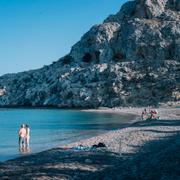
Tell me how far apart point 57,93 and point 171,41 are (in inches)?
1196

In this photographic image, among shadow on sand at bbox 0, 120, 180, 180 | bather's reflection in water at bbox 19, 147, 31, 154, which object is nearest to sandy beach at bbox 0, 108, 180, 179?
shadow on sand at bbox 0, 120, 180, 180

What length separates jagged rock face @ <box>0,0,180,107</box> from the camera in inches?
3871

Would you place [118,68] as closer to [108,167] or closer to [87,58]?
[87,58]

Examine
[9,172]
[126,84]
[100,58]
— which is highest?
[100,58]

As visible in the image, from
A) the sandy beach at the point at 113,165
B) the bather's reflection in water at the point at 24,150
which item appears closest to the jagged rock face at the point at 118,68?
the bather's reflection in water at the point at 24,150

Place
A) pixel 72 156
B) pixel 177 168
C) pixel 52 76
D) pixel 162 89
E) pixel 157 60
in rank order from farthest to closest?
pixel 52 76, pixel 157 60, pixel 162 89, pixel 72 156, pixel 177 168

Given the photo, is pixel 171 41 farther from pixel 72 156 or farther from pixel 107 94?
pixel 72 156

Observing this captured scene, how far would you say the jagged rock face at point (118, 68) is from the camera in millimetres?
98312

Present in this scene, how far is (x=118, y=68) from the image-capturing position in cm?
10388

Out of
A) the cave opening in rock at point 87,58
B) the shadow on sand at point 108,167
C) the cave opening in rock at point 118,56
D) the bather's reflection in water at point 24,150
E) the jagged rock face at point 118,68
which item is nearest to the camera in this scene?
the shadow on sand at point 108,167

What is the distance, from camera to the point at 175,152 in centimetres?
1238

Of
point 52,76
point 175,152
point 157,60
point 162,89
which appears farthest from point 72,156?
point 52,76

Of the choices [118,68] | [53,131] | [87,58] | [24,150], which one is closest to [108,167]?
[24,150]

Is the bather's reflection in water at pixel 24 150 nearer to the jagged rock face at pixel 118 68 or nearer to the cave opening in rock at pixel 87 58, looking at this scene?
the jagged rock face at pixel 118 68
